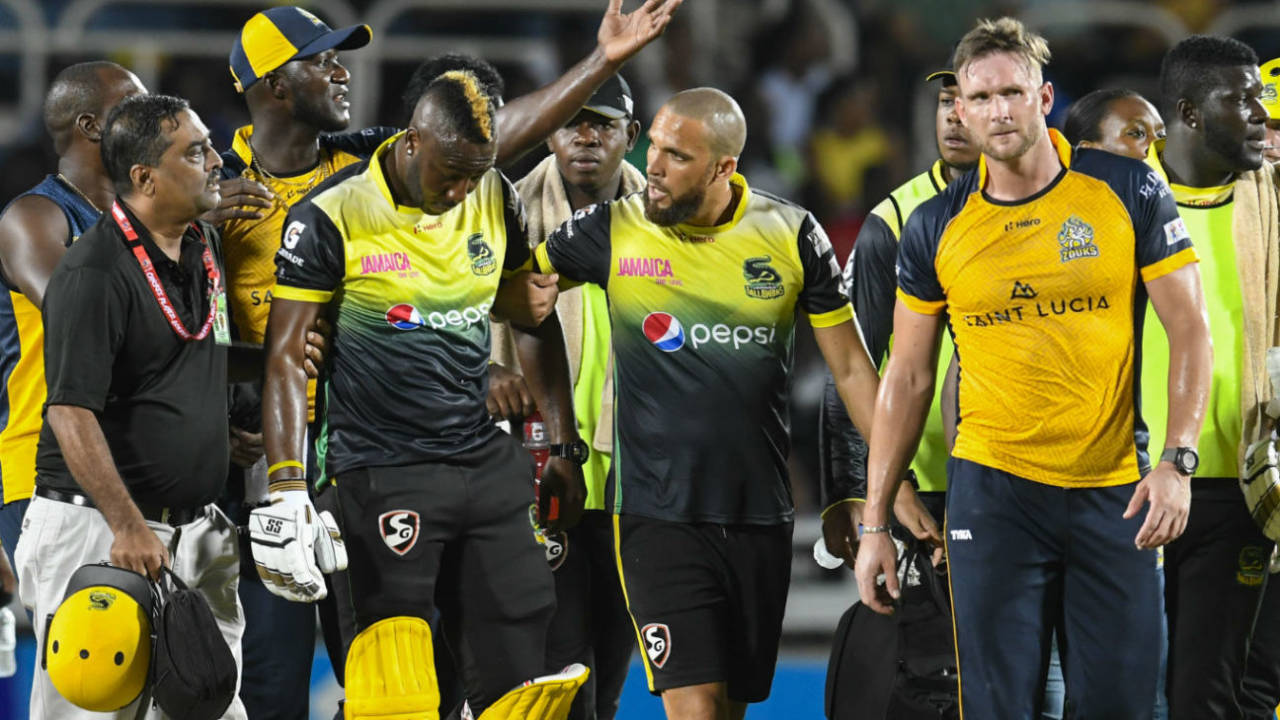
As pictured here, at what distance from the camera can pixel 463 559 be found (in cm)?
505

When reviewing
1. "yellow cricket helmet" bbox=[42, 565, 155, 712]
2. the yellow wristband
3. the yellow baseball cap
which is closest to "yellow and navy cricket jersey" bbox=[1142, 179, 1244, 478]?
the yellow wristband

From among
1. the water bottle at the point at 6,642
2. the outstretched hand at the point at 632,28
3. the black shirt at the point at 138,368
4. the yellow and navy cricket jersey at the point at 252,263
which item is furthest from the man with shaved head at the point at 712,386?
the water bottle at the point at 6,642

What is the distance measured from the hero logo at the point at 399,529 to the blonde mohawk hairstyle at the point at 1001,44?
2054 mm

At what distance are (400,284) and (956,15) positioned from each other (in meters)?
7.51

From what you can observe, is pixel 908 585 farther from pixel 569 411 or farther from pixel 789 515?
pixel 569 411

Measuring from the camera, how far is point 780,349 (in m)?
5.24

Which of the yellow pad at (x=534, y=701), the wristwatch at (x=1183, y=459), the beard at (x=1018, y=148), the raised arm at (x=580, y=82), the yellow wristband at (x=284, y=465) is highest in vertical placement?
the raised arm at (x=580, y=82)

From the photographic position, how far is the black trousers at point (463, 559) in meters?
4.93

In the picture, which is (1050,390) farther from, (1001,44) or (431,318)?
(431,318)

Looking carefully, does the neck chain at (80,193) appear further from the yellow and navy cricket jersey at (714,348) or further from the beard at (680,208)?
the beard at (680,208)

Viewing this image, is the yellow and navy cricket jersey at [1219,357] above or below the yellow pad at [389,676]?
above

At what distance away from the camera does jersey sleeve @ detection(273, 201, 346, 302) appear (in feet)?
16.0

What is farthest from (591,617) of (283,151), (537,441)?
(283,151)

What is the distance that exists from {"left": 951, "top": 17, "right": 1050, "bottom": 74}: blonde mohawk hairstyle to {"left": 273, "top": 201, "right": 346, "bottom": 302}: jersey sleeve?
1.88 m
